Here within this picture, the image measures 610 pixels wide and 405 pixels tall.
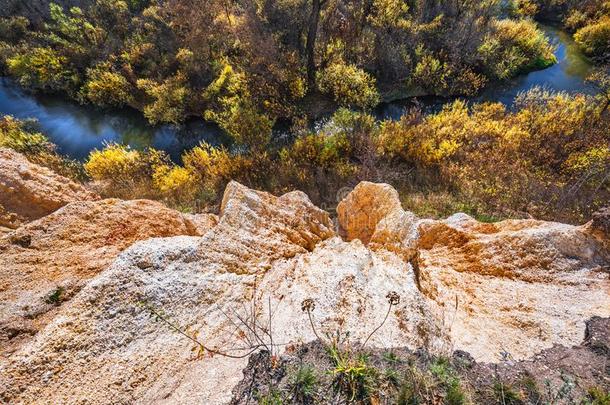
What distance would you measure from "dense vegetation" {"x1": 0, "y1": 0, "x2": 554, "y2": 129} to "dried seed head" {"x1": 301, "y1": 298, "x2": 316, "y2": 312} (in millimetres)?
12858

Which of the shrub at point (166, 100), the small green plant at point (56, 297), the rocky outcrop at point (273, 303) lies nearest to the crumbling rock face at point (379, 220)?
the rocky outcrop at point (273, 303)

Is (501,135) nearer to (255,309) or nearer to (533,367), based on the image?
(533,367)

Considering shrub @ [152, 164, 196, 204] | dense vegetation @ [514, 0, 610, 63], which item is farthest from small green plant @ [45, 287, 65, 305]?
dense vegetation @ [514, 0, 610, 63]

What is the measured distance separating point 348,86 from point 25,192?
13464mm

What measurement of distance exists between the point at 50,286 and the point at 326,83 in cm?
1464

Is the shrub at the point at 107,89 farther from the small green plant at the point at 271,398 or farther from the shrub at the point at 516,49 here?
the shrub at the point at 516,49

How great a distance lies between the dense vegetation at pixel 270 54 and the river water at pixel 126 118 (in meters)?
0.71

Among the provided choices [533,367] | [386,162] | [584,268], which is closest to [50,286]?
[533,367]

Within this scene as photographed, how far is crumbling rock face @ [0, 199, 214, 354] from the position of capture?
2.92 metres

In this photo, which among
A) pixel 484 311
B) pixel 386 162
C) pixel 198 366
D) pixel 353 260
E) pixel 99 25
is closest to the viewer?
pixel 198 366

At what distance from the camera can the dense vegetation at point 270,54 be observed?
601 inches

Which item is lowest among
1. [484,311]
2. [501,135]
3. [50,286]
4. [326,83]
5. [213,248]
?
[484,311]

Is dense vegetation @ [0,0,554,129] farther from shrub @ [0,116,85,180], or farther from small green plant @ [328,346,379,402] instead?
small green plant @ [328,346,379,402]

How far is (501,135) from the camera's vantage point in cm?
1198
